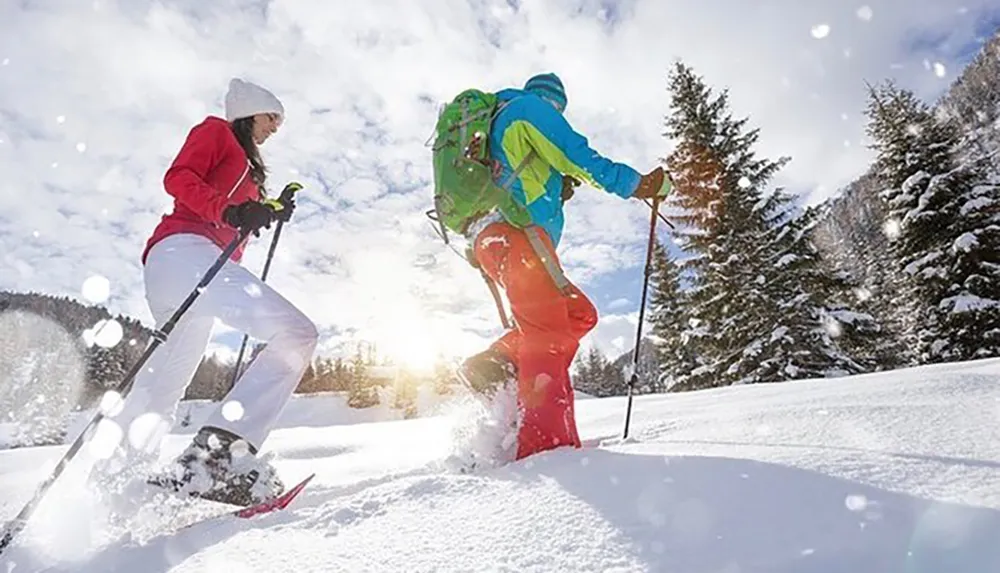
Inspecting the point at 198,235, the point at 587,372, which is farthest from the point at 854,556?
the point at 587,372

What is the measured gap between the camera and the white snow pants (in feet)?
9.17

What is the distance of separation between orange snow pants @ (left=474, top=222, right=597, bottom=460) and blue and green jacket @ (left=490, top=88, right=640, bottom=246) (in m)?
0.20

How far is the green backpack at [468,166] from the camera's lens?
10.9 feet

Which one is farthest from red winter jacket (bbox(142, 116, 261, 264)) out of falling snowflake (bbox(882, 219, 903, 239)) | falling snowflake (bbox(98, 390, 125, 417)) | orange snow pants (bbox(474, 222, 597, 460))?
falling snowflake (bbox(882, 219, 903, 239))

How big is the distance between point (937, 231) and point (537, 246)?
19.6 metres

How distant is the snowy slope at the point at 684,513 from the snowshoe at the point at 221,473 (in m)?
0.20

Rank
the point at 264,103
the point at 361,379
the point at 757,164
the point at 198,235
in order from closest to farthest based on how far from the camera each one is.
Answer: the point at 198,235, the point at 264,103, the point at 757,164, the point at 361,379

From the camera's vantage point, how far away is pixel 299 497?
2.51 m

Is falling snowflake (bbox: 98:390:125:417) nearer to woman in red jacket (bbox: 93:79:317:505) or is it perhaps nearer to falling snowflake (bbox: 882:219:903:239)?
woman in red jacket (bbox: 93:79:317:505)

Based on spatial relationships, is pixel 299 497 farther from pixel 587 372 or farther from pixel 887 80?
pixel 587 372

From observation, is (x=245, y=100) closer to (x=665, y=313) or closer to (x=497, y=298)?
(x=497, y=298)

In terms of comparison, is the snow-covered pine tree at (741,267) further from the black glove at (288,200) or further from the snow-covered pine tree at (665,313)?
the black glove at (288,200)

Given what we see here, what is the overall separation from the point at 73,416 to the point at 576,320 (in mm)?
61500

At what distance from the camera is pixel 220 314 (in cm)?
299
